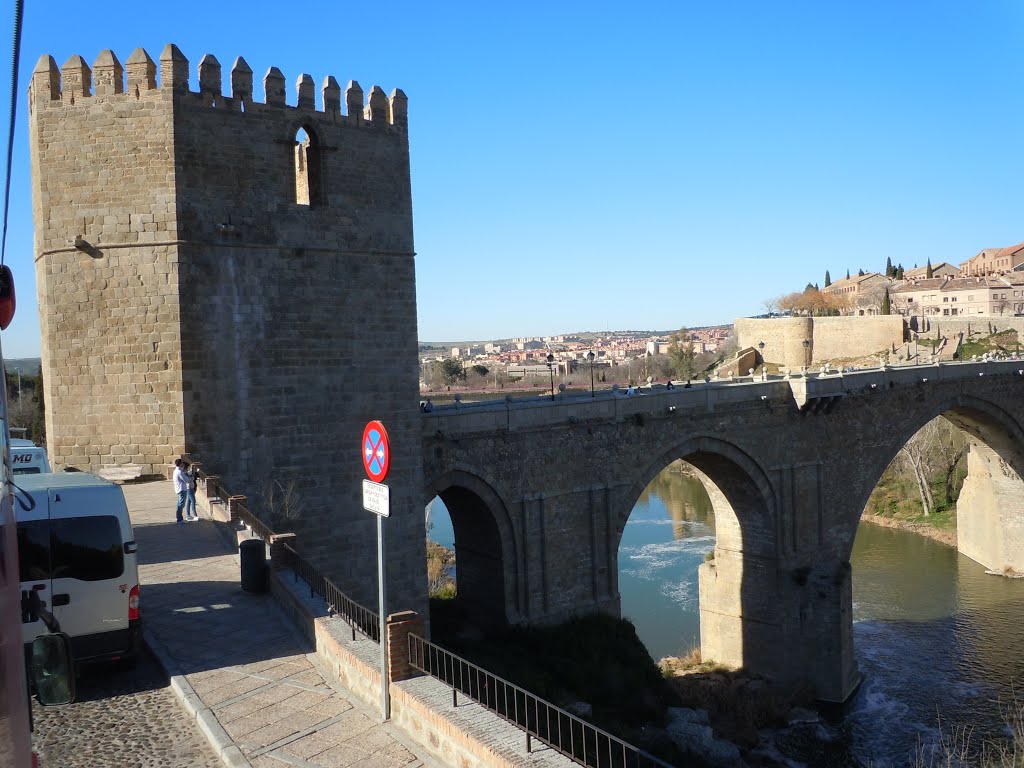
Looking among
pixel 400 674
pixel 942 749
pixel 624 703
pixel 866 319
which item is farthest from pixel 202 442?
pixel 866 319

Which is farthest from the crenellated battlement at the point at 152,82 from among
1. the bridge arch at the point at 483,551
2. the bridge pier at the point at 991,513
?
the bridge pier at the point at 991,513

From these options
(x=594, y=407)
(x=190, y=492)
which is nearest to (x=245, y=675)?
(x=190, y=492)

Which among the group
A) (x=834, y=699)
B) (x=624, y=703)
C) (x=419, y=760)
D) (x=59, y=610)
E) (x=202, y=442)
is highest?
(x=202, y=442)

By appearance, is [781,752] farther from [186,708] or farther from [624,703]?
[186,708]

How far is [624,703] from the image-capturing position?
1475cm

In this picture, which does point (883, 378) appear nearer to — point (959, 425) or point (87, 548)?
point (959, 425)

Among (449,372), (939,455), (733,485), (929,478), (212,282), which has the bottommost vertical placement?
(929,478)

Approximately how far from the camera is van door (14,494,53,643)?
5984mm

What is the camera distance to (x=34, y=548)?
6.01m

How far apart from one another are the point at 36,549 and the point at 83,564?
336 millimetres

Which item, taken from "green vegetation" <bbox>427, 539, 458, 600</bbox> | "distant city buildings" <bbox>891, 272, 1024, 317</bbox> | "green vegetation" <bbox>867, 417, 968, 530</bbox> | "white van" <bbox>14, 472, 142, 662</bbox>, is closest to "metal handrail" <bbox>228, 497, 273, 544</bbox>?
"white van" <bbox>14, 472, 142, 662</bbox>

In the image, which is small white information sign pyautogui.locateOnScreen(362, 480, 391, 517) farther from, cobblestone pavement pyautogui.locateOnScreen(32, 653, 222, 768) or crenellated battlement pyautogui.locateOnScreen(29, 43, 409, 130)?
crenellated battlement pyautogui.locateOnScreen(29, 43, 409, 130)

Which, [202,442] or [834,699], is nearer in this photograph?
[202,442]

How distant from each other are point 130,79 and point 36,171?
1.91 m
